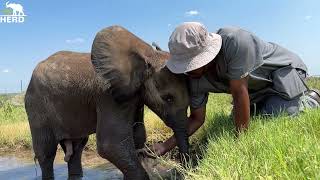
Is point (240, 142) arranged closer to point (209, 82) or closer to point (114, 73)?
point (209, 82)

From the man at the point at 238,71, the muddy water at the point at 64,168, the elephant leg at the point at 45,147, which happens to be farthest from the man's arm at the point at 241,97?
the elephant leg at the point at 45,147

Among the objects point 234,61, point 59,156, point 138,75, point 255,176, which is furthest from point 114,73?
point 59,156

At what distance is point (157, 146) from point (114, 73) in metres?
0.87

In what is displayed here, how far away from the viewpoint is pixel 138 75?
527 cm

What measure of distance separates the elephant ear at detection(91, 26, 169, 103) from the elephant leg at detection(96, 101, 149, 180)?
0.19m

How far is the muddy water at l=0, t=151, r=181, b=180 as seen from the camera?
575 centimetres

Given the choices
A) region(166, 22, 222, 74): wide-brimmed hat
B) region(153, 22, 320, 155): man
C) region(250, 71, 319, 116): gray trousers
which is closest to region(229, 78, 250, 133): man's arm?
region(153, 22, 320, 155): man

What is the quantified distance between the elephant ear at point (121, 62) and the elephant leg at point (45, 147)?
143 centimetres

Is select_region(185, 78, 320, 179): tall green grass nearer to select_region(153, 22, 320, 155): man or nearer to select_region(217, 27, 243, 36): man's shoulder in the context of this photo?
select_region(153, 22, 320, 155): man

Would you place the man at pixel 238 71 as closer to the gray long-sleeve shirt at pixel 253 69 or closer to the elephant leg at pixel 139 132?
the gray long-sleeve shirt at pixel 253 69

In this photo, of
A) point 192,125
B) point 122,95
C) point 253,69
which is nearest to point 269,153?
point 253,69

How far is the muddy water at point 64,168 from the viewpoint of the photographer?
5.75 m

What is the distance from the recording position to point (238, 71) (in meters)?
4.77

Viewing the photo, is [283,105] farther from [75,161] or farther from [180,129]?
[75,161]
